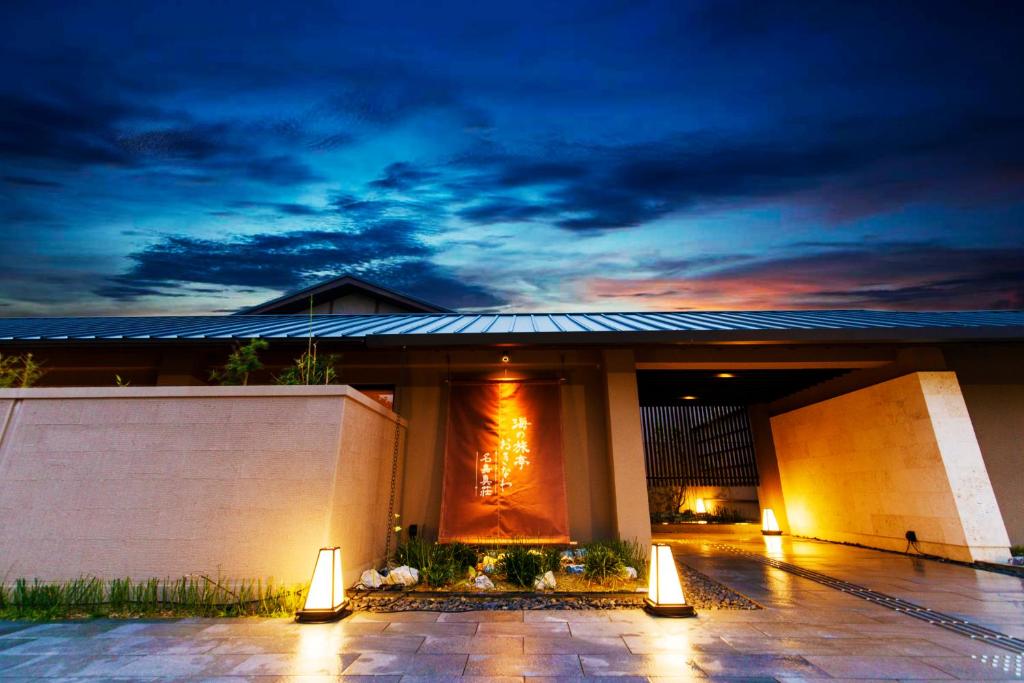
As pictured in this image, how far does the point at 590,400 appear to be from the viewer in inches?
309

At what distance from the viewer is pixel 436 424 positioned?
7734 mm

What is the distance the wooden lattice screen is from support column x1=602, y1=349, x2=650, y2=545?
6889mm

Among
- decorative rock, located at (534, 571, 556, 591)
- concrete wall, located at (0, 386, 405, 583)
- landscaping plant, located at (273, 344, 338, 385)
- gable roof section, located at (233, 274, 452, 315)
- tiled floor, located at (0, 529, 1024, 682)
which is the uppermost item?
gable roof section, located at (233, 274, 452, 315)

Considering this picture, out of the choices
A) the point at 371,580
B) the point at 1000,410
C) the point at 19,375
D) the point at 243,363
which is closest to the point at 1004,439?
the point at 1000,410

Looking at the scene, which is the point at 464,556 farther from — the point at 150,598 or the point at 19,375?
the point at 19,375

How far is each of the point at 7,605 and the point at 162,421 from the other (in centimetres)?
229

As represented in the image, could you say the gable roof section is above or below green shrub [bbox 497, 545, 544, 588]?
above

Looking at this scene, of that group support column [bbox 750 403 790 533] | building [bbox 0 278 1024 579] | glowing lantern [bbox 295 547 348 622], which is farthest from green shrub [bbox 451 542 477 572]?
support column [bbox 750 403 790 533]

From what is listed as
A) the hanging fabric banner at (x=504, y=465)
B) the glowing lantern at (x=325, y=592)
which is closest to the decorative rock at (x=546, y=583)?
the hanging fabric banner at (x=504, y=465)

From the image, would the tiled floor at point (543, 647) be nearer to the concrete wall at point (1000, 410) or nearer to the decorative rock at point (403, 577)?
the decorative rock at point (403, 577)

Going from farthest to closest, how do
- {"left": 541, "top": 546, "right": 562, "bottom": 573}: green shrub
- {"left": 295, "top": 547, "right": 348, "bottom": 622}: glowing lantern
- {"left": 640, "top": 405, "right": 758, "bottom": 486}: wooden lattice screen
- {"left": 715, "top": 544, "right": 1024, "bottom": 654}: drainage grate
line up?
{"left": 640, "top": 405, "right": 758, "bottom": 486}: wooden lattice screen < {"left": 541, "top": 546, "right": 562, "bottom": 573}: green shrub < {"left": 295, "top": 547, "right": 348, "bottom": 622}: glowing lantern < {"left": 715, "top": 544, "right": 1024, "bottom": 654}: drainage grate

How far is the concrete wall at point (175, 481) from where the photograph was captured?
15.9 ft

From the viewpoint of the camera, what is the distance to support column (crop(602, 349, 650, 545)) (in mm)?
6699

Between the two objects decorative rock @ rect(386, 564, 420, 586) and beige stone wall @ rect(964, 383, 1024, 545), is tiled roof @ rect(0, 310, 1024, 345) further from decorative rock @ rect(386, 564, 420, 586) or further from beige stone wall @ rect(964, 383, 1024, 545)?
decorative rock @ rect(386, 564, 420, 586)
